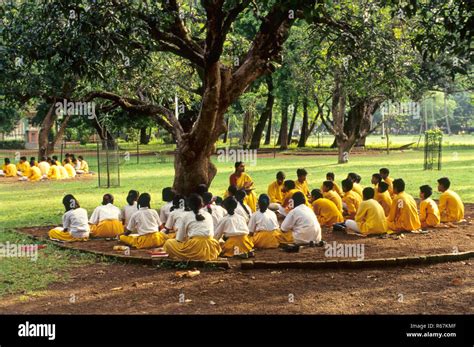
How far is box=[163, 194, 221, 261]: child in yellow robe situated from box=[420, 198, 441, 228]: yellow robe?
5.28 meters

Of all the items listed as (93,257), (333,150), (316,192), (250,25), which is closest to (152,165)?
(250,25)

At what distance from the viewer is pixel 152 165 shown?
113 feet

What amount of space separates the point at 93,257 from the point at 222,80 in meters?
5.56

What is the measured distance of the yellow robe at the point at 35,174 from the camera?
25992 mm

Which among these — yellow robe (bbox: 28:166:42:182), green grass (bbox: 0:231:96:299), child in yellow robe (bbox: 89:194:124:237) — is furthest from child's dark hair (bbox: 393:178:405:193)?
yellow robe (bbox: 28:166:42:182)

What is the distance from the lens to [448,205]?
1339 cm

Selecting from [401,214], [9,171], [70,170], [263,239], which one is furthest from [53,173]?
[401,214]

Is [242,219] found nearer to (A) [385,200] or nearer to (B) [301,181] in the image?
(A) [385,200]

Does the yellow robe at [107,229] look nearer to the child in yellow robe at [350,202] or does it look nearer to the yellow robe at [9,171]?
the child in yellow robe at [350,202]

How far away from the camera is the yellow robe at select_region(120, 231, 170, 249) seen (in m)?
11.2

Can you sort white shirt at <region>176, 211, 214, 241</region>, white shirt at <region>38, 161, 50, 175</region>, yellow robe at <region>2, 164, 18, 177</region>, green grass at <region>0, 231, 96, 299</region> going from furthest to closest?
1. yellow robe at <region>2, 164, 18, 177</region>
2. white shirt at <region>38, 161, 50, 175</region>
3. white shirt at <region>176, 211, 214, 241</region>
4. green grass at <region>0, 231, 96, 299</region>

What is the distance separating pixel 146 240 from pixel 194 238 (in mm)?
1805

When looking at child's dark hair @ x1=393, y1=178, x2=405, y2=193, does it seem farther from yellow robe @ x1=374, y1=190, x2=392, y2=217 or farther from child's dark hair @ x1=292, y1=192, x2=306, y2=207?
child's dark hair @ x1=292, y1=192, x2=306, y2=207

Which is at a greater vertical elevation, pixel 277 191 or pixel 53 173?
pixel 277 191
